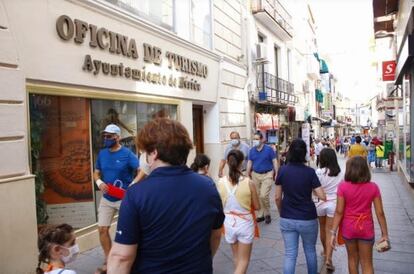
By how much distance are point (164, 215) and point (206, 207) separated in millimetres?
270

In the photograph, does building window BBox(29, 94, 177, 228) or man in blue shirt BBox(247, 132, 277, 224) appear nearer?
building window BBox(29, 94, 177, 228)

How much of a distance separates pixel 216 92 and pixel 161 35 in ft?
12.0

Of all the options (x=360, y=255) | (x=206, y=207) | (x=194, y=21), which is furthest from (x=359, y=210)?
(x=194, y=21)

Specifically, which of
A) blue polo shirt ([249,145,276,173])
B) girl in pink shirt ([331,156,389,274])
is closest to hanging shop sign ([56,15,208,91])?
blue polo shirt ([249,145,276,173])

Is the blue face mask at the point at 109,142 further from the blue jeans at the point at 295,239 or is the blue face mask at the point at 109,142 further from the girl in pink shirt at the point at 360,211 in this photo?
the girl in pink shirt at the point at 360,211

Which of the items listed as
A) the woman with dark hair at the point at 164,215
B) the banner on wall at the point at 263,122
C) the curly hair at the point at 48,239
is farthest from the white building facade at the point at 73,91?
the banner on wall at the point at 263,122

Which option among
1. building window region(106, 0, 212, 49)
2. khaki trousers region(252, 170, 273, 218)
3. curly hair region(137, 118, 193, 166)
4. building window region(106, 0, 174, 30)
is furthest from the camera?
building window region(106, 0, 212, 49)

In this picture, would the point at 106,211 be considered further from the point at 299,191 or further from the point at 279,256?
the point at 279,256

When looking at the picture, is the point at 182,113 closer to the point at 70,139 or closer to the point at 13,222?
the point at 70,139

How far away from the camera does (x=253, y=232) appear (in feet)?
14.9

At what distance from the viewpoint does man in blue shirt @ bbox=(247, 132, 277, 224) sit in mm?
8625

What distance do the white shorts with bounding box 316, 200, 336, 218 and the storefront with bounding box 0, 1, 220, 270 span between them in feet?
11.8

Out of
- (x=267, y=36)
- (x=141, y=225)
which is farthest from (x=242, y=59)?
(x=141, y=225)

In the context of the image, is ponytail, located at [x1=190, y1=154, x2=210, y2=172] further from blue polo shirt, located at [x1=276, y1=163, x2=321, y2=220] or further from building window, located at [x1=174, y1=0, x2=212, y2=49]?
building window, located at [x1=174, y1=0, x2=212, y2=49]
